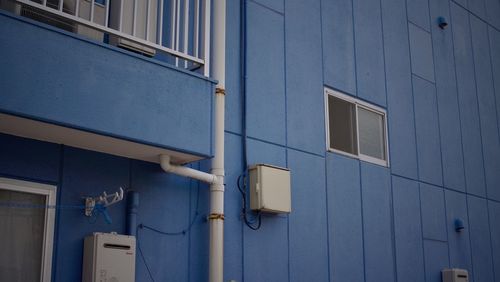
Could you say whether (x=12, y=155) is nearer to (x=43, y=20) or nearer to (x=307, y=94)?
(x=43, y=20)

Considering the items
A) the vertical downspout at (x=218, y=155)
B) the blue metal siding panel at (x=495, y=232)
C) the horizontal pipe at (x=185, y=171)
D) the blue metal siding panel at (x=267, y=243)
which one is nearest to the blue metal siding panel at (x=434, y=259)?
the blue metal siding panel at (x=495, y=232)

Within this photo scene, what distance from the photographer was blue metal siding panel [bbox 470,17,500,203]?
1009cm

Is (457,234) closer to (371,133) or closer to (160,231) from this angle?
(371,133)

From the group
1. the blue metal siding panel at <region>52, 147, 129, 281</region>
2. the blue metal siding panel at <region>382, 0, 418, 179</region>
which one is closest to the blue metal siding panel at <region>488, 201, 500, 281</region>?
the blue metal siding panel at <region>382, 0, 418, 179</region>

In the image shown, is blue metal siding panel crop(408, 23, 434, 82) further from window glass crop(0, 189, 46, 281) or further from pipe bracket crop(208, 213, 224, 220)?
window glass crop(0, 189, 46, 281)

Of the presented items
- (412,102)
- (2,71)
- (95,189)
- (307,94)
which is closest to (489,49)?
(412,102)

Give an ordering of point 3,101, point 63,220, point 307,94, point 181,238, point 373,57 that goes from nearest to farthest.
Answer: point 3,101 < point 63,220 < point 181,238 < point 307,94 < point 373,57

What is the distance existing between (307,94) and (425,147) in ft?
7.70

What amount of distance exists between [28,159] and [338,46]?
13.7 ft

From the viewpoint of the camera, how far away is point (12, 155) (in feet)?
16.0

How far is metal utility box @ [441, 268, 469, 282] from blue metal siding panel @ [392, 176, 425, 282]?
0.37 m

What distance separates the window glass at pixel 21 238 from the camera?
4.76m

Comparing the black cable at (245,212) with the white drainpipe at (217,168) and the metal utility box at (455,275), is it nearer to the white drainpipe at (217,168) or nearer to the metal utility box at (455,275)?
the white drainpipe at (217,168)

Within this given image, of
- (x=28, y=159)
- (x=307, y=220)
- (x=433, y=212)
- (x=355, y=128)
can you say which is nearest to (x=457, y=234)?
(x=433, y=212)
